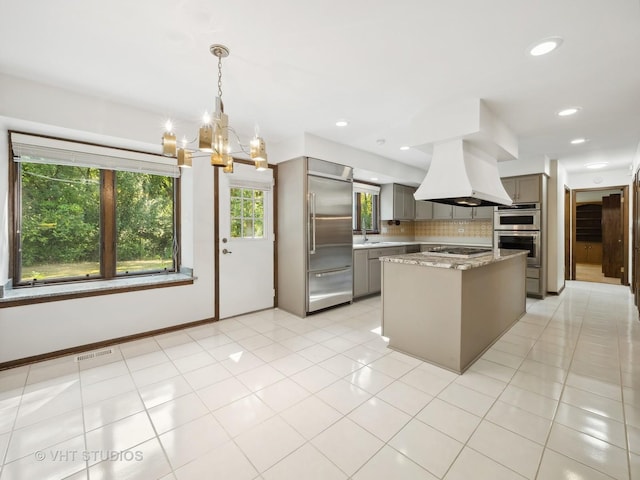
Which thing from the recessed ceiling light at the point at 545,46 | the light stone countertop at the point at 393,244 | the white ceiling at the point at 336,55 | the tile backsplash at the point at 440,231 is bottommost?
the light stone countertop at the point at 393,244

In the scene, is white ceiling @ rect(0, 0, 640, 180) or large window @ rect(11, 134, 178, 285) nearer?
white ceiling @ rect(0, 0, 640, 180)

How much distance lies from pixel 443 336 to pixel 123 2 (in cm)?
326

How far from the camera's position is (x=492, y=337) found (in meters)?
3.02

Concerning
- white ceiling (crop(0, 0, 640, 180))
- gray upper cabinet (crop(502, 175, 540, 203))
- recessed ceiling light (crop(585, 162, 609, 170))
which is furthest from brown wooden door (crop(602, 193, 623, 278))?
white ceiling (crop(0, 0, 640, 180))

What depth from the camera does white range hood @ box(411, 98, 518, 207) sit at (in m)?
2.82

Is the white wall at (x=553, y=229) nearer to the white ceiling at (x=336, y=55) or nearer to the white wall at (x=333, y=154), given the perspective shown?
the white ceiling at (x=336, y=55)

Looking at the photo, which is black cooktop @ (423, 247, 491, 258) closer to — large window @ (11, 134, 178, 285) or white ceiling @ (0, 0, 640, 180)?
white ceiling @ (0, 0, 640, 180)

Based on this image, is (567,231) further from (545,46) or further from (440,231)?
(545,46)

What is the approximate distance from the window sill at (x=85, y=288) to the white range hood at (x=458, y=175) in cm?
308

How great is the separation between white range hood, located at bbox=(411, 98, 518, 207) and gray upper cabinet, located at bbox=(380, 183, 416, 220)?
2.62m

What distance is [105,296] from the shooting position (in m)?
2.94

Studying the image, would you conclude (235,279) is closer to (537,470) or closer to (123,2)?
(123,2)

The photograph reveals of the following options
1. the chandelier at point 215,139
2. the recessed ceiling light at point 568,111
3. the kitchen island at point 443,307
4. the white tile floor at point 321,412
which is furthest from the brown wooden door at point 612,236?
the chandelier at point 215,139

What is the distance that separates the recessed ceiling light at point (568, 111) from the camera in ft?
9.94
